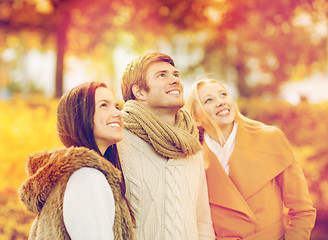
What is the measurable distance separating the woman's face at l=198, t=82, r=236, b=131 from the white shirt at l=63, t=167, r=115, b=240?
1.51 metres

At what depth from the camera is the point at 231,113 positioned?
3.26 m

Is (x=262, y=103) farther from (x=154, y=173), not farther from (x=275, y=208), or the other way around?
(x=154, y=173)

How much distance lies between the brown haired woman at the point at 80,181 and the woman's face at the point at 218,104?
117 centimetres

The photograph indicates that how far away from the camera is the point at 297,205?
297 centimetres

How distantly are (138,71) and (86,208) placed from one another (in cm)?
138

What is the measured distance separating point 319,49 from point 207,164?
870 cm

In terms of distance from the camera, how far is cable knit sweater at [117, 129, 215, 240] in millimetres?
2607

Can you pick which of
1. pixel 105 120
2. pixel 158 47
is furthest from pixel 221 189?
pixel 158 47

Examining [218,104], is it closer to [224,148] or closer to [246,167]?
[224,148]

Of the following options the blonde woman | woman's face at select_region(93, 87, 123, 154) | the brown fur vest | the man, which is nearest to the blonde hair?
the blonde woman

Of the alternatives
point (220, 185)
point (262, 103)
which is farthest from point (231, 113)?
point (262, 103)

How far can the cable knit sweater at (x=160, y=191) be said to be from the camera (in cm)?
261

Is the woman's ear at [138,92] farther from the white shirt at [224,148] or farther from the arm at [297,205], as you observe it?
the arm at [297,205]

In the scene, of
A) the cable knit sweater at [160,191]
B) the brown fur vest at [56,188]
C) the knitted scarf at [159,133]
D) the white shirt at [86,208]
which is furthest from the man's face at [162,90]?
the white shirt at [86,208]
